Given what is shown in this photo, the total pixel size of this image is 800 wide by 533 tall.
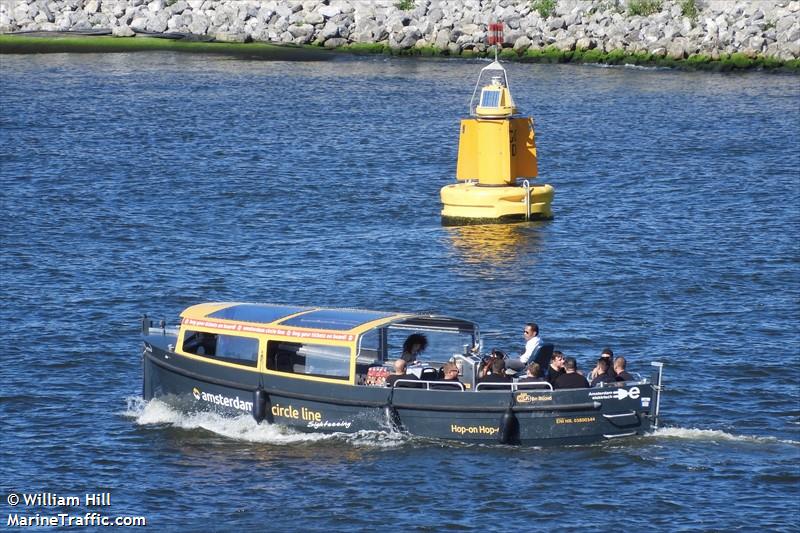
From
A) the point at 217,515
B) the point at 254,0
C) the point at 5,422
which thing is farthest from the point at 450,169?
the point at 254,0

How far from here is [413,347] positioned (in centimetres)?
2917

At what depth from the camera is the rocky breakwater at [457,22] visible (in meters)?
96.2

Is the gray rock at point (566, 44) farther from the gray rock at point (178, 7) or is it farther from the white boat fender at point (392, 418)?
the white boat fender at point (392, 418)

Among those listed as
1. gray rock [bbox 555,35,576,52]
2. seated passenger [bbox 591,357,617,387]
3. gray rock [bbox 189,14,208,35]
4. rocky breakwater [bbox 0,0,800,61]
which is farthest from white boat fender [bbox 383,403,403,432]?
gray rock [bbox 189,14,208,35]

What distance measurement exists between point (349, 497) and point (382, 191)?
3297 centimetres

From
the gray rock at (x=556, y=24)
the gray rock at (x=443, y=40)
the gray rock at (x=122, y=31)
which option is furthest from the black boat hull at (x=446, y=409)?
the gray rock at (x=122, y=31)

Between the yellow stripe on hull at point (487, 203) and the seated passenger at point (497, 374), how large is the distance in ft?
74.4

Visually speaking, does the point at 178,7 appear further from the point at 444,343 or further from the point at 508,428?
the point at 508,428

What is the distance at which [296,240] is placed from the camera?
48344 millimetres

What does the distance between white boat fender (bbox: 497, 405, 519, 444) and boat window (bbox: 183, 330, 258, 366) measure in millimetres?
5021

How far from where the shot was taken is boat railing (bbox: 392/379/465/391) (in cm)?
2720

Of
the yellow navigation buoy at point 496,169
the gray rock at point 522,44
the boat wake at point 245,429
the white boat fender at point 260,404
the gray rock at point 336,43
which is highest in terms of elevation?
the gray rock at point 522,44

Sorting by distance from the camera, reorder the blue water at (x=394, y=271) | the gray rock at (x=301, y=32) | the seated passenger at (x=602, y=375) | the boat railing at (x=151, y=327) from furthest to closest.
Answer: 1. the gray rock at (x=301, y=32)
2. the boat railing at (x=151, y=327)
3. the seated passenger at (x=602, y=375)
4. the blue water at (x=394, y=271)

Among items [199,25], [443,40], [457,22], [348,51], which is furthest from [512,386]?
[199,25]
